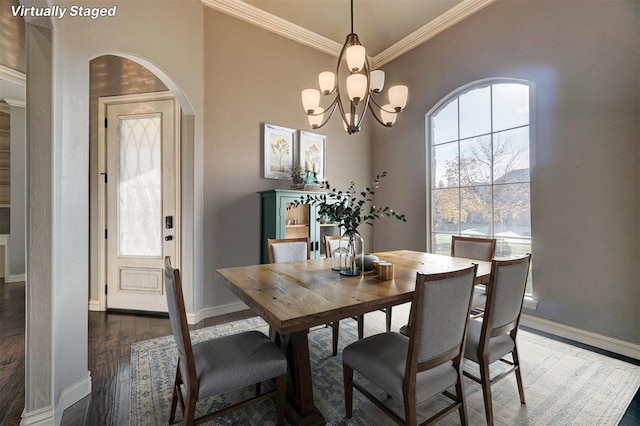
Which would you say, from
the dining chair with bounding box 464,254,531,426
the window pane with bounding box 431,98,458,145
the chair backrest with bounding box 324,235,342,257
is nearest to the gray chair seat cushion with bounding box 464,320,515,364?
the dining chair with bounding box 464,254,531,426

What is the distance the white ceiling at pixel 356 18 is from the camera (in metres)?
3.32

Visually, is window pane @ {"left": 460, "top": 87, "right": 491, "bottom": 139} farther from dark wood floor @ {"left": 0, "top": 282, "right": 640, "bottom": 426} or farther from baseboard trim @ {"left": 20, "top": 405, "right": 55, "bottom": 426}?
baseboard trim @ {"left": 20, "top": 405, "right": 55, "bottom": 426}

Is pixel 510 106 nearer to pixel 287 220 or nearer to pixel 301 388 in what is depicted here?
pixel 287 220

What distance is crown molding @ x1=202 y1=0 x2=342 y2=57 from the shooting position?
3250 millimetres

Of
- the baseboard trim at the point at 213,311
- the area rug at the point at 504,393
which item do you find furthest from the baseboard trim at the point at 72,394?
the baseboard trim at the point at 213,311

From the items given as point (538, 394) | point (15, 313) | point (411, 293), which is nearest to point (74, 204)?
point (411, 293)

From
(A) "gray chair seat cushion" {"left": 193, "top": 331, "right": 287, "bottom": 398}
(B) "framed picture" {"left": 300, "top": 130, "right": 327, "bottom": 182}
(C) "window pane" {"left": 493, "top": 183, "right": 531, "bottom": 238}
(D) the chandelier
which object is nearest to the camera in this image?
(A) "gray chair seat cushion" {"left": 193, "top": 331, "right": 287, "bottom": 398}

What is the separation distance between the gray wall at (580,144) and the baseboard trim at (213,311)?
3.18 metres

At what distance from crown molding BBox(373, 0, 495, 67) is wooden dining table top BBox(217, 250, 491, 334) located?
2976 mm

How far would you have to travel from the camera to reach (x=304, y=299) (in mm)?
1412

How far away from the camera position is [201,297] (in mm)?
3137

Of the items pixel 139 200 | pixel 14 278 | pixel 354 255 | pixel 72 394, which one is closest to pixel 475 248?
pixel 354 255

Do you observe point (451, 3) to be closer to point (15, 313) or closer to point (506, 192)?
point (506, 192)

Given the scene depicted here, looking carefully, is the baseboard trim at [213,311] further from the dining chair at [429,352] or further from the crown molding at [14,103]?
the crown molding at [14,103]
